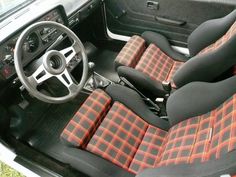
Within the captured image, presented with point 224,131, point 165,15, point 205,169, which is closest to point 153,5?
point 165,15

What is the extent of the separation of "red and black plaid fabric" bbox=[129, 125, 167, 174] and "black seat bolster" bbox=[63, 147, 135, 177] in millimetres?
87

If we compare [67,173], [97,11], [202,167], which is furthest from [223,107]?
[97,11]

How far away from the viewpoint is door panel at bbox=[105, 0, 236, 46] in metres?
1.88

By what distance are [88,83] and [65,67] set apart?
69 centimetres

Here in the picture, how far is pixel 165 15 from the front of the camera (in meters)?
2.07

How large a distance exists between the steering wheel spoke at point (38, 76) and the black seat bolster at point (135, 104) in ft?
1.46

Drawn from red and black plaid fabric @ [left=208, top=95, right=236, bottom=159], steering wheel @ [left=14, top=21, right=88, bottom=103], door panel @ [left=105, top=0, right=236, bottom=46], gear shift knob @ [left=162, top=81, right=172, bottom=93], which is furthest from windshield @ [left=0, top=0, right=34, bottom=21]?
red and black plaid fabric @ [left=208, top=95, right=236, bottom=159]

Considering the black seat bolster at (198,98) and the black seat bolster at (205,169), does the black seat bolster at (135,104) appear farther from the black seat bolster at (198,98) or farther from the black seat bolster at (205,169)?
the black seat bolster at (205,169)

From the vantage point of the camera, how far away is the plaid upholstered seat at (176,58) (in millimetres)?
1397

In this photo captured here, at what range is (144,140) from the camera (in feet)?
4.88

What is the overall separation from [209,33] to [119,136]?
2.76 ft

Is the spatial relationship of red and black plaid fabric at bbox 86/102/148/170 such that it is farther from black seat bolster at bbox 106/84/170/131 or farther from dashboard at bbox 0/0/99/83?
dashboard at bbox 0/0/99/83

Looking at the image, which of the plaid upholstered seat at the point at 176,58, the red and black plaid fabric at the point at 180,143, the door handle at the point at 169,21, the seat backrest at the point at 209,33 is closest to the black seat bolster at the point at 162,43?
the plaid upholstered seat at the point at 176,58

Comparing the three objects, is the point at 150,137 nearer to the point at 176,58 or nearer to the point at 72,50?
the point at 72,50
